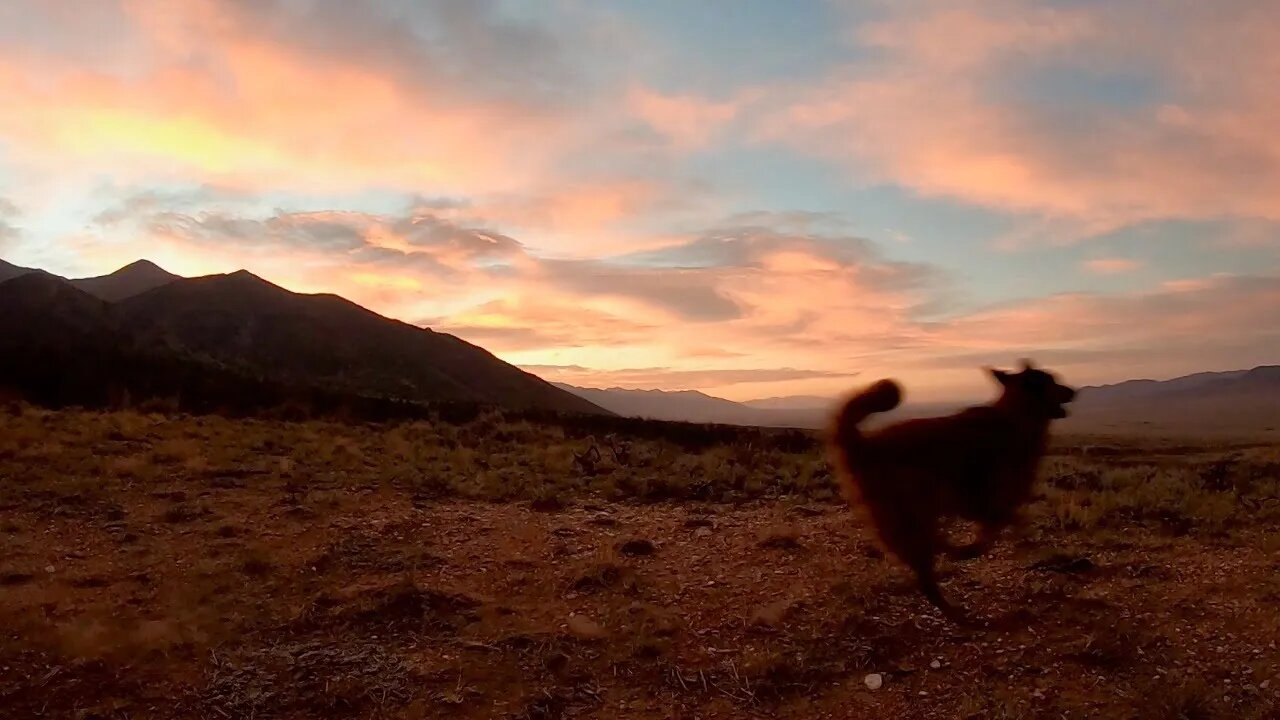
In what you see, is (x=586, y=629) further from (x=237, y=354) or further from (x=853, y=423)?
(x=237, y=354)

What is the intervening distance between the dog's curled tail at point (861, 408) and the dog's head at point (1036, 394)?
3.66 feet

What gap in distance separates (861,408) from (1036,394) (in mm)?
1379

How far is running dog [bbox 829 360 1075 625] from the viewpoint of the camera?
5602mm

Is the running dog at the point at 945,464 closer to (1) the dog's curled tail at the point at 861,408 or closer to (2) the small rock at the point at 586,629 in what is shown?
(1) the dog's curled tail at the point at 861,408

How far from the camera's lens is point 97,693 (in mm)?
5535

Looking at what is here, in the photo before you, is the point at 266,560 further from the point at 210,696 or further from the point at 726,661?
the point at 726,661

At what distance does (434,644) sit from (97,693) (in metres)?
2.19

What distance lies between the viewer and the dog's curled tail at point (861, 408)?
5324 millimetres

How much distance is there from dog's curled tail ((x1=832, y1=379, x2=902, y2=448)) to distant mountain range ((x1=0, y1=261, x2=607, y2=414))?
3069 cm

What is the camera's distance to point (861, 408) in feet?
17.9

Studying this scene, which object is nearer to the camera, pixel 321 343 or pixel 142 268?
pixel 321 343

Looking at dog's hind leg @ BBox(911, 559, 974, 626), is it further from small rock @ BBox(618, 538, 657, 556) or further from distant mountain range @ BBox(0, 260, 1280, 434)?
distant mountain range @ BBox(0, 260, 1280, 434)

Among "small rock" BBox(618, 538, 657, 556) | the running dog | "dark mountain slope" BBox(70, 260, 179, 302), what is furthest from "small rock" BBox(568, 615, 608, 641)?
"dark mountain slope" BBox(70, 260, 179, 302)

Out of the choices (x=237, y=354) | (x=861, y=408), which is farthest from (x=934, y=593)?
(x=237, y=354)
